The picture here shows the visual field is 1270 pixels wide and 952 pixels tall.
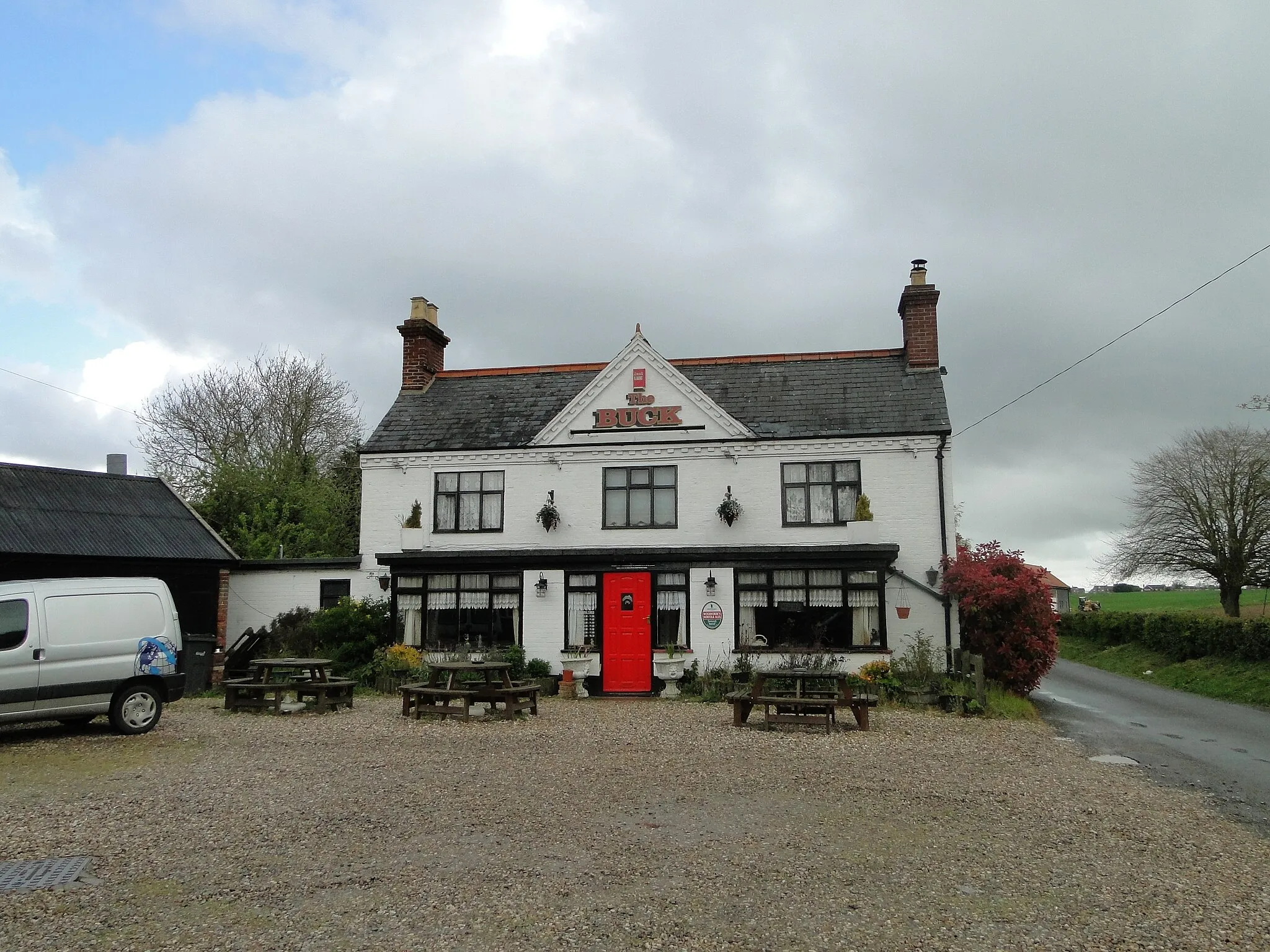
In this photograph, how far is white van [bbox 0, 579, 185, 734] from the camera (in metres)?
12.1

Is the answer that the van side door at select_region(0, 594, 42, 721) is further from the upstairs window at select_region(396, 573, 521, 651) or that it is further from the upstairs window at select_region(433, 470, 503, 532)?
the upstairs window at select_region(433, 470, 503, 532)

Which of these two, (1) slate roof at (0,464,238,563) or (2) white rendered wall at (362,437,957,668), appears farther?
(2) white rendered wall at (362,437,957,668)

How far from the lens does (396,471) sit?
21.9m

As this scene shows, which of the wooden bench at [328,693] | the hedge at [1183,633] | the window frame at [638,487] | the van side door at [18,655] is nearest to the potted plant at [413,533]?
the window frame at [638,487]

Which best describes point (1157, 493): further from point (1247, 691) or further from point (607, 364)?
point (607, 364)

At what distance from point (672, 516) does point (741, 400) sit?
326cm

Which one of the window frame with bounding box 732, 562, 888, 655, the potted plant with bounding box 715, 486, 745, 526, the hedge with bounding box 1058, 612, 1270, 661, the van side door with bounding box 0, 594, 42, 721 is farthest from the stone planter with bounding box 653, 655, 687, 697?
the hedge with bounding box 1058, 612, 1270, 661

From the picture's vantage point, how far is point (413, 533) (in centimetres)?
2094

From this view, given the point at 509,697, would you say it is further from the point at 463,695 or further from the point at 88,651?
the point at 88,651

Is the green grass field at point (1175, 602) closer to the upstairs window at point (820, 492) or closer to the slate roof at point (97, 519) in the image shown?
the upstairs window at point (820, 492)

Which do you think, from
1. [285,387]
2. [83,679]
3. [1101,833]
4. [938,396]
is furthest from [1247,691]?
[285,387]

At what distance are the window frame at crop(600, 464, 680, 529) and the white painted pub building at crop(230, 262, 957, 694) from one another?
39 millimetres

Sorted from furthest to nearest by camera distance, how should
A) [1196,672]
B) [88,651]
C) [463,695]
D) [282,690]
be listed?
1. [1196,672]
2. [282,690]
3. [463,695]
4. [88,651]

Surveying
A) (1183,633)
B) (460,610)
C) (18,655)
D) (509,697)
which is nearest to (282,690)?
(509,697)
